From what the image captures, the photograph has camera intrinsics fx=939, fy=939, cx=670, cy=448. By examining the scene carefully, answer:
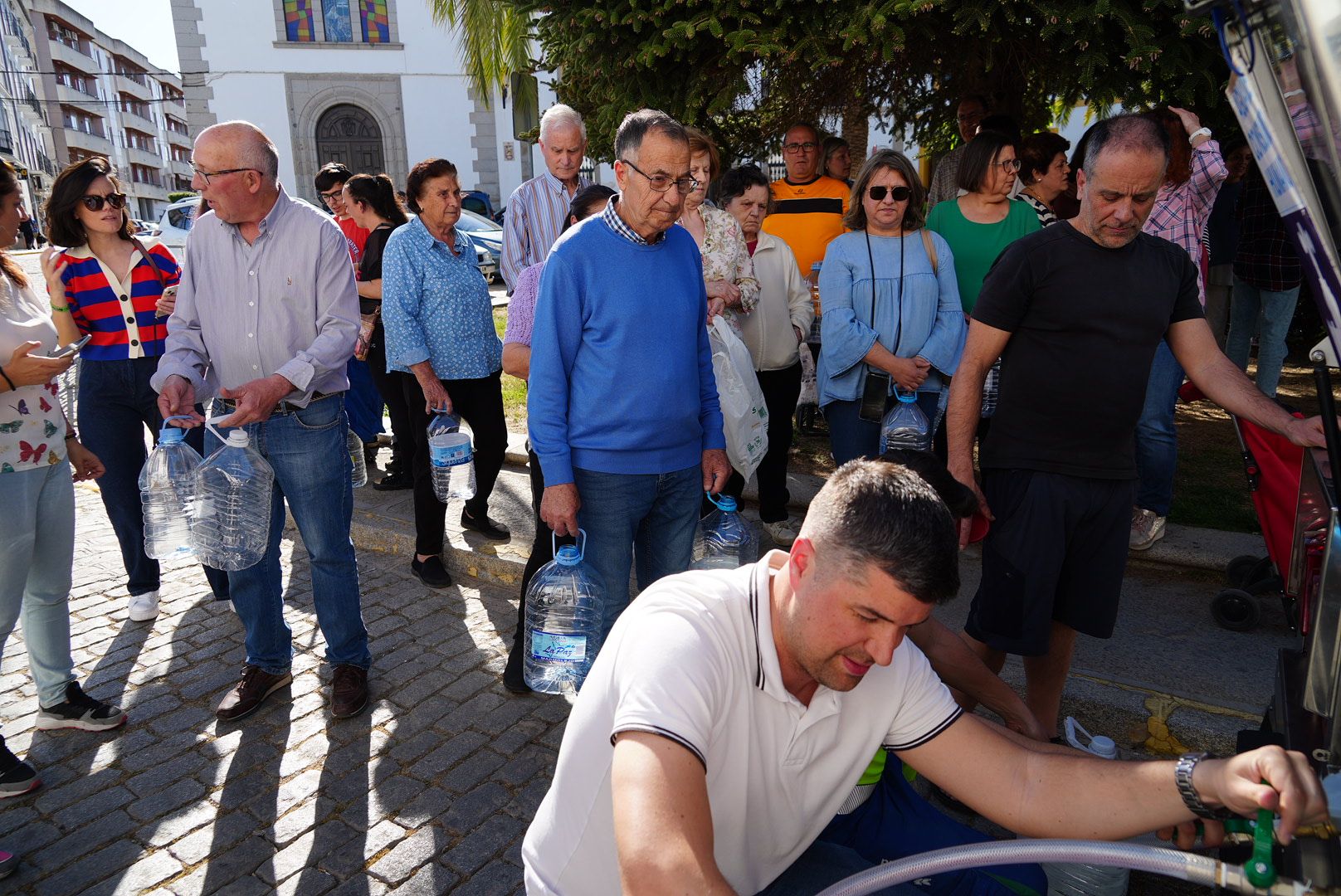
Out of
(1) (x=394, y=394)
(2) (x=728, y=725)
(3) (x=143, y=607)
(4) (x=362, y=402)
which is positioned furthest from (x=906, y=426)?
(4) (x=362, y=402)

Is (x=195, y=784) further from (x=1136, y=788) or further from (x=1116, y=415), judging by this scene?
(x=1116, y=415)

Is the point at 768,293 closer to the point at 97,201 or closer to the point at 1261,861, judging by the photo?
the point at 97,201

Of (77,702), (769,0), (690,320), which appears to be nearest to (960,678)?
(690,320)

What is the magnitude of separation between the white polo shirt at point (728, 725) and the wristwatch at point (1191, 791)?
0.43 metres

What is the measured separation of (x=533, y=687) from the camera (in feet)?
13.3

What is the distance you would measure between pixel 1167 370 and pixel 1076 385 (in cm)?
229

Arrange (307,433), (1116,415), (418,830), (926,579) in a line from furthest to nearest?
(307,433) → (418,830) → (1116,415) → (926,579)

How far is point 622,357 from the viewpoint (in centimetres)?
326

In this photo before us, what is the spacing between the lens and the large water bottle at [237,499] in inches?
150

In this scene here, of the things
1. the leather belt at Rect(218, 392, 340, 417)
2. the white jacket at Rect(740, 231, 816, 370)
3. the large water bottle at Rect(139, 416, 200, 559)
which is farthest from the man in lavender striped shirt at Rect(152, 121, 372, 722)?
the white jacket at Rect(740, 231, 816, 370)

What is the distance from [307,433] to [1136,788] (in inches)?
125

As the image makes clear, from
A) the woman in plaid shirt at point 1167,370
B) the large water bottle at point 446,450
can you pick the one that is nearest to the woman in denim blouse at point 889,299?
the woman in plaid shirt at point 1167,370

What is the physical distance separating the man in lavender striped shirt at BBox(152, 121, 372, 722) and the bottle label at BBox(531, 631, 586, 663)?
0.89 metres

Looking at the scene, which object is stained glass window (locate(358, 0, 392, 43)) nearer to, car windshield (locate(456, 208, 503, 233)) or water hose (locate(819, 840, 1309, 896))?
car windshield (locate(456, 208, 503, 233))
